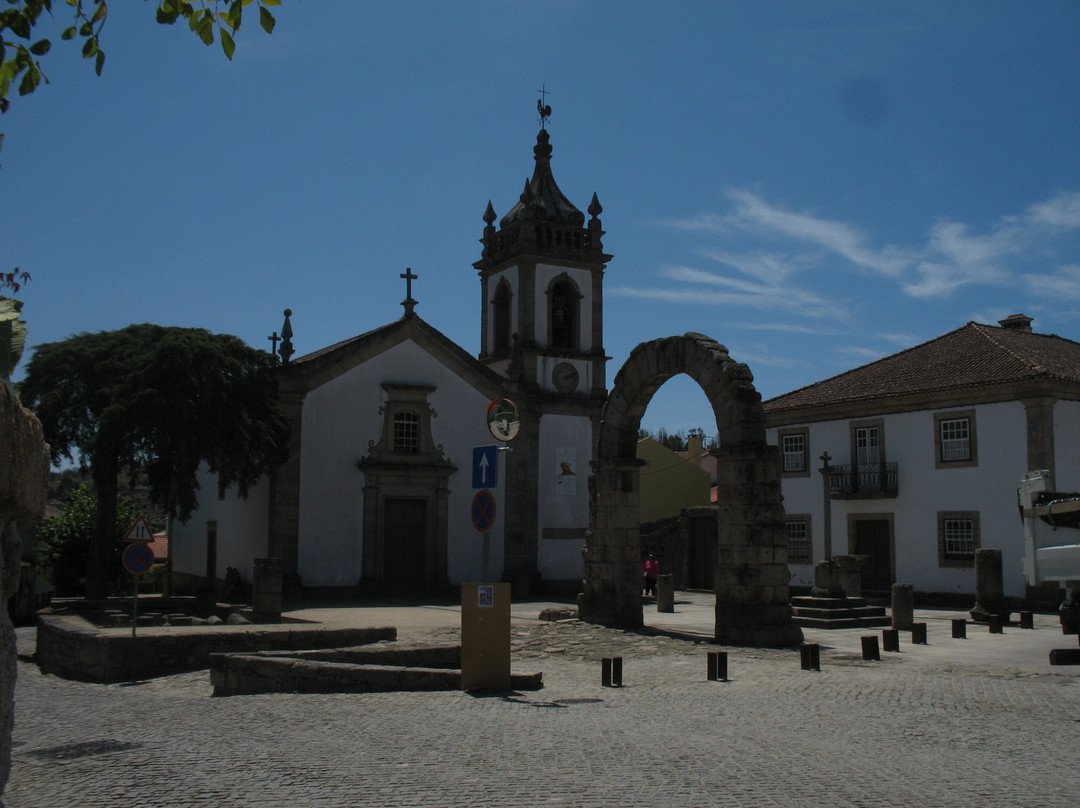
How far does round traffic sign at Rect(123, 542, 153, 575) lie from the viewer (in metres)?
15.4

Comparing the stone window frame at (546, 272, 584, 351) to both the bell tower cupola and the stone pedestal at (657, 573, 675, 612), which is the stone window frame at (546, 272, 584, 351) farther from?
the stone pedestal at (657, 573, 675, 612)

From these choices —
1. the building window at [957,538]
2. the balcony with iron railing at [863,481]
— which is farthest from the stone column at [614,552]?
the balcony with iron railing at [863,481]

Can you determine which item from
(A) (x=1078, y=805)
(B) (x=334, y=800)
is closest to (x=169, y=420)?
(B) (x=334, y=800)

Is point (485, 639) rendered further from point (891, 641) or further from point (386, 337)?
point (386, 337)

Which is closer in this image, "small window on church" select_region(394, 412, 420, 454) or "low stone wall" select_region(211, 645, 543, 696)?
"low stone wall" select_region(211, 645, 543, 696)

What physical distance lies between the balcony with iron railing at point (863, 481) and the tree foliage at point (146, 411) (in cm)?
1655

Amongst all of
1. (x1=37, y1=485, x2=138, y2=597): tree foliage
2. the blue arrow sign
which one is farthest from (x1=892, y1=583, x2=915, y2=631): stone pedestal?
(x1=37, y1=485, x2=138, y2=597): tree foliage

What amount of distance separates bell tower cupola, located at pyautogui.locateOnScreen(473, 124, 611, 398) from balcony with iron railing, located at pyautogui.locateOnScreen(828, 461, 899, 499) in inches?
296

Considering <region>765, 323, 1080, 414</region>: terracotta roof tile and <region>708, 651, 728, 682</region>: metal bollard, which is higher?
<region>765, 323, 1080, 414</region>: terracotta roof tile

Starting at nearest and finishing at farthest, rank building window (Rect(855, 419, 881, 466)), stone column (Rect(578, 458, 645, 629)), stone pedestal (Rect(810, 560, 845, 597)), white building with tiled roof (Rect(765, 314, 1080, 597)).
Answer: stone column (Rect(578, 458, 645, 629)) → stone pedestal (Rect(810, 560, 845, 597)) → white building with tiled roof (Rect(765, 314, 1080, 597)) → building window (Rect(855, 419, 881, 466))

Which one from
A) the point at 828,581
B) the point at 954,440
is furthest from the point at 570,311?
the point at 828,581

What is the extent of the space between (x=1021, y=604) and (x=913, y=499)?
4.46 metres

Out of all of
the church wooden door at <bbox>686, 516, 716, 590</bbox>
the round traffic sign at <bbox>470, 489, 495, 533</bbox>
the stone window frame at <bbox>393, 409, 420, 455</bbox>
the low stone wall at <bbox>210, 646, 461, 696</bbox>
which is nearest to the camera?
the low stone wall at <bbox>210, 646, 461, 696</bbox>

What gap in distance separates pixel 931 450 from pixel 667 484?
2063cm
